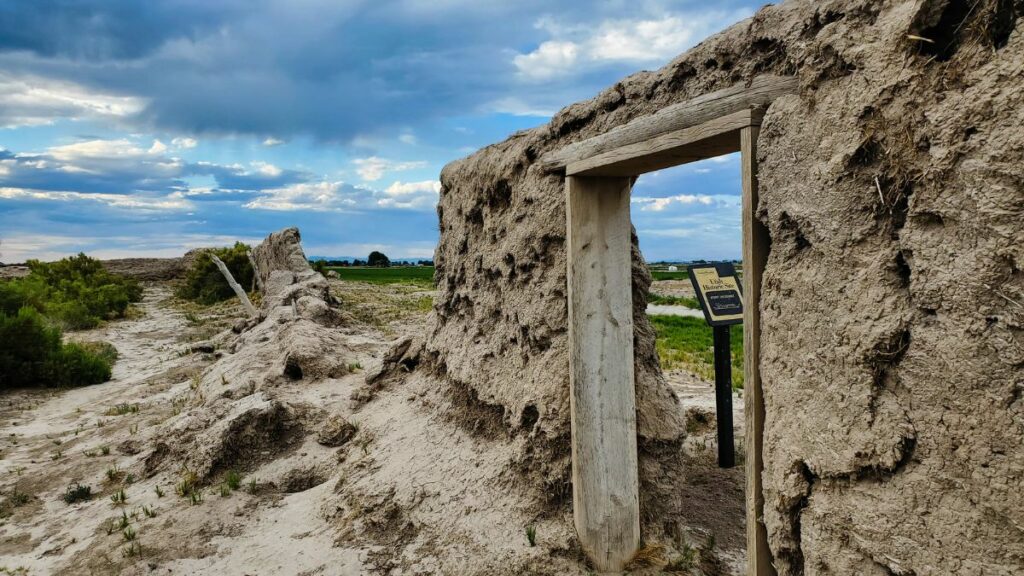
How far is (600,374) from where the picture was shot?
4344 millimetres

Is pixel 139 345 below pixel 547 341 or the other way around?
below

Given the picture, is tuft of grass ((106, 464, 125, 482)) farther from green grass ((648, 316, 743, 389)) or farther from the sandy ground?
green grass ((648, 316, 743, 389))

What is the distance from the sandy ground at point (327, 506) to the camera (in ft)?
15.6

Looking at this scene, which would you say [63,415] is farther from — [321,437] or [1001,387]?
[1001,387]

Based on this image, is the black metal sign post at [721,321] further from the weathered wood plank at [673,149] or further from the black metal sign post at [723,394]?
the weathered wood plank at [673,149]

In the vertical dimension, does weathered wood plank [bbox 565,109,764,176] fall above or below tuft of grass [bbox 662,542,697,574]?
above

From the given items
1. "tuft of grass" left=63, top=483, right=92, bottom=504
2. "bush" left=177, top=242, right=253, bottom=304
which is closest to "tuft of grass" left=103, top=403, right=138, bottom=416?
"tuft of grass" left=63, top=483, right=92, bottom=504

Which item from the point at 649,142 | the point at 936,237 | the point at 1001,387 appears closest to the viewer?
the point at 1001,387

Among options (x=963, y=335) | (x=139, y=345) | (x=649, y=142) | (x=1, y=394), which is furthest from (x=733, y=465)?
(x=139, y=345)

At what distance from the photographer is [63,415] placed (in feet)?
35.4

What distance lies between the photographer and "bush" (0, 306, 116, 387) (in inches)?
488

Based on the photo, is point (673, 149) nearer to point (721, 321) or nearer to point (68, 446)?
point (721, 321)

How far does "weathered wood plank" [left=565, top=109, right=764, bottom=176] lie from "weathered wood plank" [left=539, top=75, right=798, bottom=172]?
38mm

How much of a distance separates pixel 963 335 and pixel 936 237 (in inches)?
13.9
